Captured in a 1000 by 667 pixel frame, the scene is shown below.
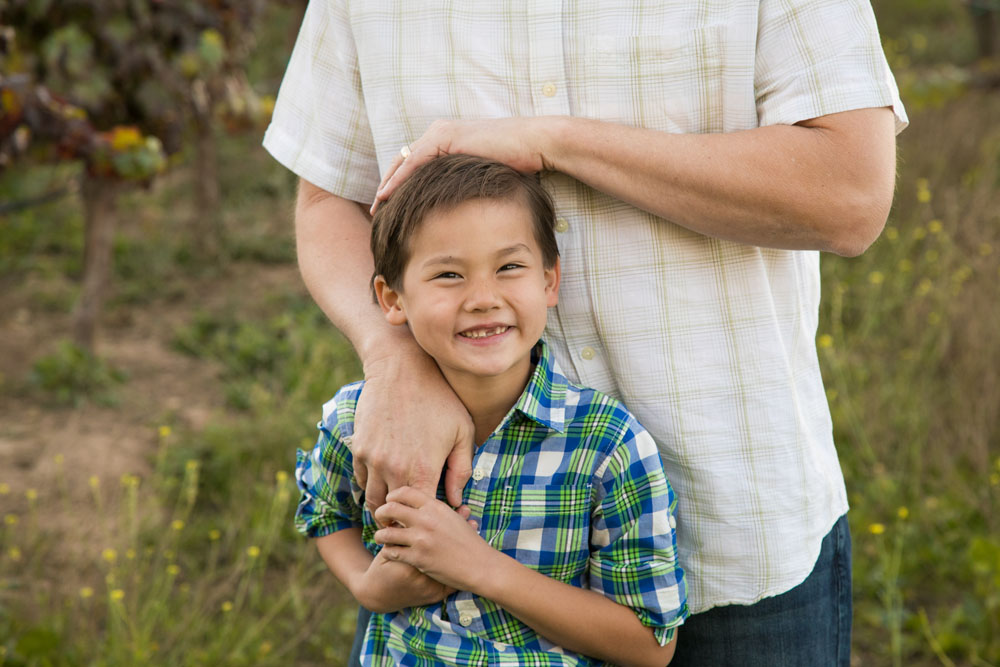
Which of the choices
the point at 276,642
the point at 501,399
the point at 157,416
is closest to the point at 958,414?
the point at 276,642

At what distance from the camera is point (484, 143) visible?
4.38 feet

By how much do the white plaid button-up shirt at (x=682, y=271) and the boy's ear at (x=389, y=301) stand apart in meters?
0.23

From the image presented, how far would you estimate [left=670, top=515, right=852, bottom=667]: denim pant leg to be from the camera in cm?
140

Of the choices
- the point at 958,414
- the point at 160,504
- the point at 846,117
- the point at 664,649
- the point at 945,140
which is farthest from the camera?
the point at 945,140

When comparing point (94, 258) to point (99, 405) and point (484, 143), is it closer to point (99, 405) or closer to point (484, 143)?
point (99, 405)

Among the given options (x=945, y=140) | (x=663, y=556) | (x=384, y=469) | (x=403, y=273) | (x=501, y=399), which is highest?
(x=945, y=140)

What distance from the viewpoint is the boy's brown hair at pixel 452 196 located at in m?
1.30

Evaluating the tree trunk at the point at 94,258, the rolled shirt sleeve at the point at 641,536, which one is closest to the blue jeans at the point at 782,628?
the rolled shirt sleeve at the point at 641,536

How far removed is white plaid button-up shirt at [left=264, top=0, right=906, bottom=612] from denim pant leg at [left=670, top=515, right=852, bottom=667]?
0.03 m

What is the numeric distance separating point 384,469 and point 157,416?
3.03 metres

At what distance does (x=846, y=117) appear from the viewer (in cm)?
124

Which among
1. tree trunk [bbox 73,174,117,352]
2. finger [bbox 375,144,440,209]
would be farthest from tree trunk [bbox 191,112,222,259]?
finger [bbox 375,144,440,209]

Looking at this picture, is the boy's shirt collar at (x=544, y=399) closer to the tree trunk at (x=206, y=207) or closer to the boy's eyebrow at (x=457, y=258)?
the boy's eyebrow at (x=457, y=258)

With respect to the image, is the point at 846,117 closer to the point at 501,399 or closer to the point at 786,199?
the point at 786,199
